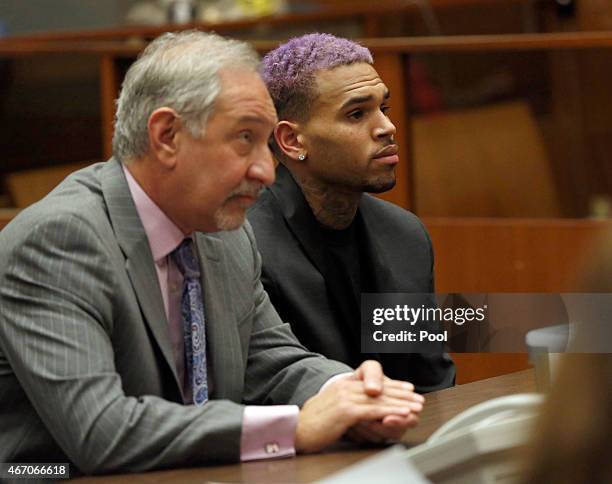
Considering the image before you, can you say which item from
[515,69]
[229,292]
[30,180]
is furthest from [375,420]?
[515,69]

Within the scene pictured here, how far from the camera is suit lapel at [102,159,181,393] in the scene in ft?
6.51

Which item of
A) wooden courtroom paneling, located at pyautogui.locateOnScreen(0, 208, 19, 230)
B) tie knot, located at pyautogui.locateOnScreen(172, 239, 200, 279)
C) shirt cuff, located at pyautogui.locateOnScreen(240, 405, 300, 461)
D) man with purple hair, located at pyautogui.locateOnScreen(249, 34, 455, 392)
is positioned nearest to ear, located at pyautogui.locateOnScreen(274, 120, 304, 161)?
man with purple hair, located at pyautogui.locateOnScreen(249, 34, 455, 392)

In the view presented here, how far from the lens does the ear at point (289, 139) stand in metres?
2.82

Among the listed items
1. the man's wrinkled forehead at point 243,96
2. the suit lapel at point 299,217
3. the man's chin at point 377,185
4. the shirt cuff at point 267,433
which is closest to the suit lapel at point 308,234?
the suit lapel at point 299,217

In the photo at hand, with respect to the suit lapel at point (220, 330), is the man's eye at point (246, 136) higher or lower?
higher

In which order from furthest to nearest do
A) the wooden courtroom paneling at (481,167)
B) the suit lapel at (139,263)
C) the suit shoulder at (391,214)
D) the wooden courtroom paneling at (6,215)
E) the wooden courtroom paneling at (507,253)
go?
the wooden courtroom paneling at (481,167) < the wooden courtroom paneling at (6,215) < the wooden courtroom paneling at (507,253) < the suit shoulder at (391,214) < the suit lapel at (139,263)

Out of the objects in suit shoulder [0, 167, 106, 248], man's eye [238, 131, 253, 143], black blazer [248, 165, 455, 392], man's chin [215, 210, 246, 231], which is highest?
man's eye [238, 131, 253, 143]

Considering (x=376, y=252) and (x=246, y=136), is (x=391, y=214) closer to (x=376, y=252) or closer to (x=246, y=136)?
(x=376, y=252)

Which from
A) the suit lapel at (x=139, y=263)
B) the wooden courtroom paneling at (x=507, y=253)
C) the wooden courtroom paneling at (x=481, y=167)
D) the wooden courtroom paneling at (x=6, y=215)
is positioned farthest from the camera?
the wooden courtroom paneling at (x=481, y=167)

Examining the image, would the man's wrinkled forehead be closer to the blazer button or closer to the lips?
the blazer button

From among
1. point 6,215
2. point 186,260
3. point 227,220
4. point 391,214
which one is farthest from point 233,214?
point 6,215

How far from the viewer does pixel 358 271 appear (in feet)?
9.15

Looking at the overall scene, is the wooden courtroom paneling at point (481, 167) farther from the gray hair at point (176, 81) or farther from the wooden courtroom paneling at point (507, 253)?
the gray hair at point (176, 81)

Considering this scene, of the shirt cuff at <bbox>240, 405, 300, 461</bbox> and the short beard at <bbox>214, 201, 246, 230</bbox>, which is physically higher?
the short beard at <bbox>214, 201, 246, 230</bbox>
